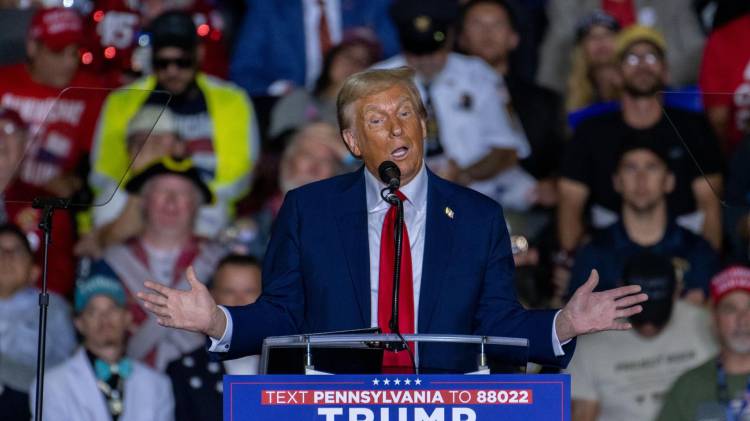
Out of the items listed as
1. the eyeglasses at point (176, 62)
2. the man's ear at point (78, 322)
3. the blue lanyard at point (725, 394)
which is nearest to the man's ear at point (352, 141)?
the blue lanyard at point (725, 394)

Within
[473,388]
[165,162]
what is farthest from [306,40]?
[473,388]

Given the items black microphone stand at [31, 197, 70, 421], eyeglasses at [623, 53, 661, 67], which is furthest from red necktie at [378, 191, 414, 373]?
eyeglasses at [623, 53, 661, 67]

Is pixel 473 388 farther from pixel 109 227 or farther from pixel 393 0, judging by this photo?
pixel 393 0

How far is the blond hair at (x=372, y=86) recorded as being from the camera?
4.36 metres

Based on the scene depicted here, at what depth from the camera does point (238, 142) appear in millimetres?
8383

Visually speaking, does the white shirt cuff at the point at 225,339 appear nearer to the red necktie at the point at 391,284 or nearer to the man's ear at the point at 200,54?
the red necktie at the point at 391,284

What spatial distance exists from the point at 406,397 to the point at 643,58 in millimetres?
5007

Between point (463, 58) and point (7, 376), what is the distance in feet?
9.74

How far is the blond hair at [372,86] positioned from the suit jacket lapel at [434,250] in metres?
0.24

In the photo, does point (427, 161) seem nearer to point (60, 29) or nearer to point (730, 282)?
point (730, 282)

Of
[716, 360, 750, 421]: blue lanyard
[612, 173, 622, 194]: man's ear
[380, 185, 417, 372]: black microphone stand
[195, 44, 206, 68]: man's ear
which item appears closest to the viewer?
[380, 185, 417, 372]: black microphone stand

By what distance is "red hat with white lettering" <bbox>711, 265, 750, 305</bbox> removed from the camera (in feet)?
24.3

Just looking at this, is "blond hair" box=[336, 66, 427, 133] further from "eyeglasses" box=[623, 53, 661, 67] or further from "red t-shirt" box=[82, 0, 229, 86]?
"red t-shirt" box=[82, 0, 229, 86]

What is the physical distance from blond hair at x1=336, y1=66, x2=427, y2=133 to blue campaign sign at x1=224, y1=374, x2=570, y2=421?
3.16 ft
